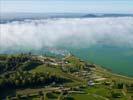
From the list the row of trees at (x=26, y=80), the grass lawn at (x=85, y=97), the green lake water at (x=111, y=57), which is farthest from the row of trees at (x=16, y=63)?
the grass lawn at (x=85, y=97)

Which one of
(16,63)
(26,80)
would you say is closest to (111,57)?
(16,63)

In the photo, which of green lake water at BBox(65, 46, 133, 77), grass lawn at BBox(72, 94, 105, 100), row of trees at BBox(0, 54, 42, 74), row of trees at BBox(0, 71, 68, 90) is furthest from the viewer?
green lake water at BBox(65, 46, 133, 77)

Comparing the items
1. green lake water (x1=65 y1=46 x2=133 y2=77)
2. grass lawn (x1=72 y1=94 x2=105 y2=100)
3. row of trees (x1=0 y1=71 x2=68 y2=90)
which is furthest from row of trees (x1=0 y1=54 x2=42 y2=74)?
grass lawn (x1=72 y1=94 x2=105 y2=100)

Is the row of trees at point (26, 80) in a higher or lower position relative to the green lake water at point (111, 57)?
lower

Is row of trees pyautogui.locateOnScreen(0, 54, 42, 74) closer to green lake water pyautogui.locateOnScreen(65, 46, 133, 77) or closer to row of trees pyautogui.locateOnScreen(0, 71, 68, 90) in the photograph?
row of trees pyautogui.locateOnScreen(0, 71, 68, 90)

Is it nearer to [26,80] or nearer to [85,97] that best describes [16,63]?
[26,80]

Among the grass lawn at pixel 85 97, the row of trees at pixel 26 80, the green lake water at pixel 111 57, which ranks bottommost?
the grass lawn at pixel 85 97

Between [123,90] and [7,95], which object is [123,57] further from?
[7,95]

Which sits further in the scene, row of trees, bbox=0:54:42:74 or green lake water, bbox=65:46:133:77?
green lake water, bbox=65:46:133:77

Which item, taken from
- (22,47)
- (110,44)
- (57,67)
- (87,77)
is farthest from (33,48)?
(87,77)

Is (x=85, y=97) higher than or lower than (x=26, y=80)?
lower

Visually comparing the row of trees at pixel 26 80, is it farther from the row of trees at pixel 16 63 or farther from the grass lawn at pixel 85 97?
the grass lawn at pixel 85 97
